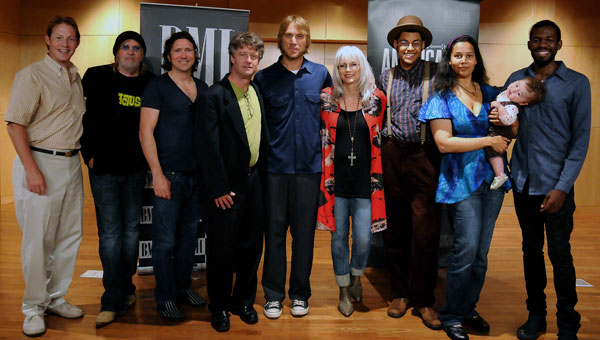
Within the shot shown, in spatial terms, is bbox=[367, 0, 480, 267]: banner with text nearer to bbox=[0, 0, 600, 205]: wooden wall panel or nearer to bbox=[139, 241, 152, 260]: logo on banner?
bbox=[139, 241, 152, 260]: logo on banner

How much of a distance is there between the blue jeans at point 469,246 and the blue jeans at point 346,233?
0.55 meters

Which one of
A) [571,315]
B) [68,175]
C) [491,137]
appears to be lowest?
[571,315]

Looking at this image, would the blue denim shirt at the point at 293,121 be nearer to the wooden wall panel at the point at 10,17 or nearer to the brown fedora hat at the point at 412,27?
the brown fedora hat at the point at 412,27

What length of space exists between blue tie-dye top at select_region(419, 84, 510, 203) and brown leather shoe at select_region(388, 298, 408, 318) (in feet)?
2.87

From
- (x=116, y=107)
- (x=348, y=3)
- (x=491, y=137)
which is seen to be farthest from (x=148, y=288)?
(x=348, y=3)

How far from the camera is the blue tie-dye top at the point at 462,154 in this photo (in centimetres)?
266

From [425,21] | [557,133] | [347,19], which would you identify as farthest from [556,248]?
[347,19]

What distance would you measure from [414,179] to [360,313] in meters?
1.00

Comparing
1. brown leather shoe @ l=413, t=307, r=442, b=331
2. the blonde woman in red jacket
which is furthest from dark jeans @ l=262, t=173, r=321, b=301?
brown leather shoe @ l=413, t=307, r=442, b=331

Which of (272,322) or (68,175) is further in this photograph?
(272,322)

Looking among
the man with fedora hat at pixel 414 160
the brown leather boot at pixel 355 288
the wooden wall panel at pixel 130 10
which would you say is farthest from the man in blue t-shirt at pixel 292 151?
the wooden wall panel at pixel 130 10

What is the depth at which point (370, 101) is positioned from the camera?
3.00m

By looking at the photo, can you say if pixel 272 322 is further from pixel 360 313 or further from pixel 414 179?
pixel 414 179

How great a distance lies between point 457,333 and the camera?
108 inches
